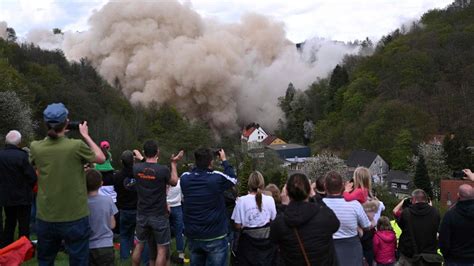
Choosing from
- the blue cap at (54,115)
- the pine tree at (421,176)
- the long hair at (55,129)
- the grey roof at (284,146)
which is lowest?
the pine tree at (421,176)

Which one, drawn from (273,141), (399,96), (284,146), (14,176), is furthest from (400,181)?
(14,176)

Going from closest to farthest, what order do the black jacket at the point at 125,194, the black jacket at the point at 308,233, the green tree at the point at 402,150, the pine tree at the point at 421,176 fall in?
the black jacket at the point at 308,233 → the black jacket at the point at 125,194 → the pine tree at the point at 421,176 → the green tree at the point at 402,150

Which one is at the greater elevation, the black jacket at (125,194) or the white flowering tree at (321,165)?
the black jacket at (125,194)

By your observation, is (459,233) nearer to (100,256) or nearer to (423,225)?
(423,225)

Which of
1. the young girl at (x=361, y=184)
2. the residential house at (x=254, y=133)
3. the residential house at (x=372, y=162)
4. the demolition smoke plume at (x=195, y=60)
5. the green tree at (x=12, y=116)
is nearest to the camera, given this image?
the young girl at (x=361, y=184)

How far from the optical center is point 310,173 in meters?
37.4

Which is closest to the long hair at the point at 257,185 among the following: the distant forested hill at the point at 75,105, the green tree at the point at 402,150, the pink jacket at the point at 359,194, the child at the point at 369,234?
the pink jacket at the point at 359,194

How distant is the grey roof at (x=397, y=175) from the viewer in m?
37.7

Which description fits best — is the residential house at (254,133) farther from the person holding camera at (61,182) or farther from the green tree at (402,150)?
the person holding camera at (61,182)

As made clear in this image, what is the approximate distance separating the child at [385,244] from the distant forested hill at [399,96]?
1346 inches

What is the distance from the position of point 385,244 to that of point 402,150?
34.8 meters

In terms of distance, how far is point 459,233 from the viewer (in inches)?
187

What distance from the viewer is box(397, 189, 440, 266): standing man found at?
5.04 meters

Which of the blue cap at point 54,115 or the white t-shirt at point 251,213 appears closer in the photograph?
the blue cap at point 54,115
